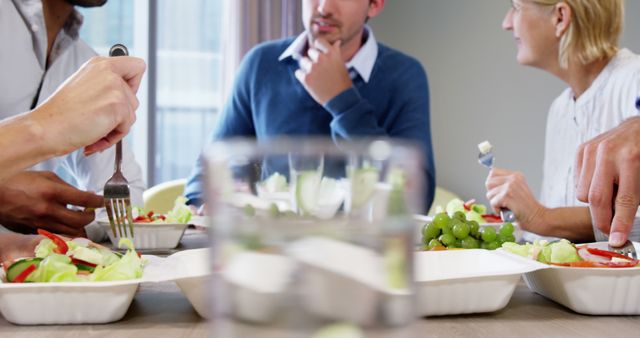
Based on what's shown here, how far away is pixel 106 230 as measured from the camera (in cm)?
157

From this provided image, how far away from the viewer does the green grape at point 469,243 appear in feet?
3.48

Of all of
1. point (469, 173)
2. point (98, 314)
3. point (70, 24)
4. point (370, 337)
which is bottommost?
point (469, 173)

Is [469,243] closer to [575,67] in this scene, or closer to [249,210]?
[249,210]

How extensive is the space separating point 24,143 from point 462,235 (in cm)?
62

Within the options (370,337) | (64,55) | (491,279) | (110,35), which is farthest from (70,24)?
(110,35)

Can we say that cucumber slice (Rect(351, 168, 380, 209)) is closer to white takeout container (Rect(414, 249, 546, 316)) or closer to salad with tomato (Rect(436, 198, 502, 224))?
white takeout container (Rect(414, 249, 546, 316))

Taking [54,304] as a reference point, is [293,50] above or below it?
above

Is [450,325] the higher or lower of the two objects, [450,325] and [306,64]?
the lower

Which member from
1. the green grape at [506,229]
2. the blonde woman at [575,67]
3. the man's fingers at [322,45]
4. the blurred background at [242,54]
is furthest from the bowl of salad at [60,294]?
the blurred background at [242,54]

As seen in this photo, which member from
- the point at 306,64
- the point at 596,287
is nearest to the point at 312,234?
the point at 596,287

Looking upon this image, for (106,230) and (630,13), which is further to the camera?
(630,13)

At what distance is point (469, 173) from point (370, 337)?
4530 mm

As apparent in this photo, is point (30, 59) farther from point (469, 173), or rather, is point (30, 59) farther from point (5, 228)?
point (469, 173)

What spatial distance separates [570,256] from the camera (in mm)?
876
